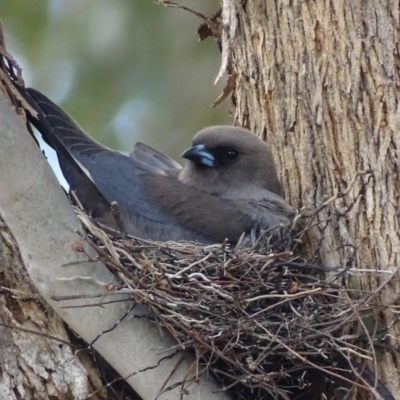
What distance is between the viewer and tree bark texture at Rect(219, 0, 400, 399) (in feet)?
11.6

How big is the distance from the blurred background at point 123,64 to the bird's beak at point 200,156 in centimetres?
161

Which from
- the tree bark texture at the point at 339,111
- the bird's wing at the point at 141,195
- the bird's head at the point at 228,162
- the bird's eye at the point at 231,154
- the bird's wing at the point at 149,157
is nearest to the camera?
the tree bark texture at the point at 339,111

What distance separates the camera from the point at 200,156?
14.4 feet

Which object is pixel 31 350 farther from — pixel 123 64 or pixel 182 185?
pixel 123 64

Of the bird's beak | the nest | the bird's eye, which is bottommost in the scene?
the nest

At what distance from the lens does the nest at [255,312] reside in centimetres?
315

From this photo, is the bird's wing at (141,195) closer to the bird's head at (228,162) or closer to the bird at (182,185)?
the bird at (182,185)

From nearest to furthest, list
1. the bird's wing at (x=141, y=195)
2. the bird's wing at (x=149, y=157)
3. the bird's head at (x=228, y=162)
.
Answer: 1. the bird's wing at (x=141, y=195)
2. the bird's head at (x=228, y=162)
3. the bird's wing at (x=149, y=157)

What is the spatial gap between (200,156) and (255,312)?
4.12ft

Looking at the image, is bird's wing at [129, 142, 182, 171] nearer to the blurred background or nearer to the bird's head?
the bird's head

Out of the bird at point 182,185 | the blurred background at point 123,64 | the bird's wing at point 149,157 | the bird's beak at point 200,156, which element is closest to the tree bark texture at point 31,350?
the bird at point 182,185

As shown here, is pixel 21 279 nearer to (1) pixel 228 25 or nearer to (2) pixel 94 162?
(2) pixel 94 162

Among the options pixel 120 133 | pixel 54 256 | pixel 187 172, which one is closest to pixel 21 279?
pixel 54 256

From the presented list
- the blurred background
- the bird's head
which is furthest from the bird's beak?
the blurred background
